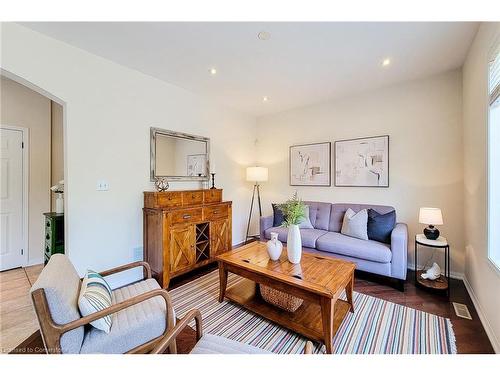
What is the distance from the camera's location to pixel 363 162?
11.3ft

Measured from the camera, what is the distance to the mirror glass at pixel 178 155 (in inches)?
119

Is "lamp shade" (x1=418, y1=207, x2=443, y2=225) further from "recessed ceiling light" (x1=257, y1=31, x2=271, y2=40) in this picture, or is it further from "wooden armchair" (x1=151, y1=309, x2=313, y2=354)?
"recessed ceiling light" (x1=257, y1=31, x2=271, y2=40)

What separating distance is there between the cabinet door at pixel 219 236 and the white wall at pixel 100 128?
0.82 metres

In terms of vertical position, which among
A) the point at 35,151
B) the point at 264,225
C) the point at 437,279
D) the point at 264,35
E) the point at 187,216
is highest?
the point at 264,35

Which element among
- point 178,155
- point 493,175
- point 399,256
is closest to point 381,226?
point 399,256

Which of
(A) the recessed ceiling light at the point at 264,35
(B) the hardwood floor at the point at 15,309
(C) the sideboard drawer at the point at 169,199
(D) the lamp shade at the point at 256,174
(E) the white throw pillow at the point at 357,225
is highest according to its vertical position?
(A) the recessed ceiling light at the point at 264,35

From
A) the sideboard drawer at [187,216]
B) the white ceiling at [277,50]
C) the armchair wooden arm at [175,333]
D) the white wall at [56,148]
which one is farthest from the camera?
the white wall at [56,148]

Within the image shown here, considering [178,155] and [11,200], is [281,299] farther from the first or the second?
[11,200]

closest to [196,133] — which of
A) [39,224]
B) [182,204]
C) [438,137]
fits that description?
[182,204]

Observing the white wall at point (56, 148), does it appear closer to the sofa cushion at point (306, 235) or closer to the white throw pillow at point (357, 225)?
the sofa cushion at point (306, 235)

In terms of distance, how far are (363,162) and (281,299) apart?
2493 millimetres

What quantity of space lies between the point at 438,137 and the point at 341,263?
225 centimetres

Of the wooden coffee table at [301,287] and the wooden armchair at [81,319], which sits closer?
the wooden armchair at [81,319]

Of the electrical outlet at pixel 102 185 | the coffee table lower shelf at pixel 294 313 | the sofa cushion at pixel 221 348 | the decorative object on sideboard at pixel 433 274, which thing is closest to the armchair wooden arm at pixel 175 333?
the sofa cushion at pixel 221 348
